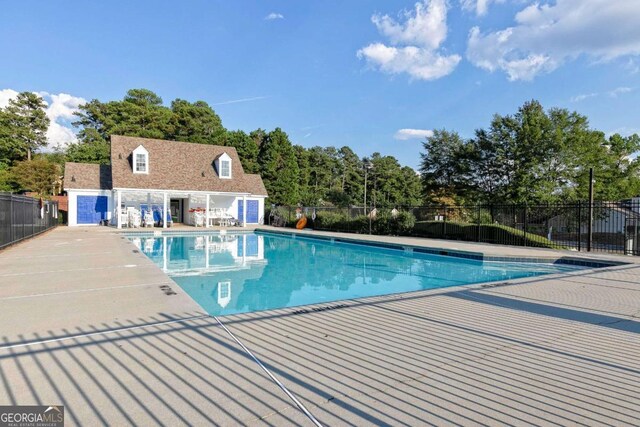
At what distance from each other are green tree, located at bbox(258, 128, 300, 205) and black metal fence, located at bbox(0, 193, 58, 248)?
1844cm

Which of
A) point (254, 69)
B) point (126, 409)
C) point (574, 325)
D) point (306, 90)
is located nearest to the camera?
point (126, 409)

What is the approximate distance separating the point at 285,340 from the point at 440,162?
30275 millimetres

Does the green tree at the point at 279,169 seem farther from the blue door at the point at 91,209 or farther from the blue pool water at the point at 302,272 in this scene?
the blue pool water at the point at 302,272

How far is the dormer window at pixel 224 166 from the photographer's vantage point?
24625mm

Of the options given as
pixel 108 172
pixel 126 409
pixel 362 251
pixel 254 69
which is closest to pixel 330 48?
pixel 254 69

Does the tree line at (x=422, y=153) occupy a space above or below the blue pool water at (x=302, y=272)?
above

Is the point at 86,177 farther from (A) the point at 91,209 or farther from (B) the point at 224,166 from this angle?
(B) the point at 224,166

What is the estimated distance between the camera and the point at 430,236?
16.5m

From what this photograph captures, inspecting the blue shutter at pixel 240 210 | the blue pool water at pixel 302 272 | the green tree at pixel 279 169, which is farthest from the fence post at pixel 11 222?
the green tree at pixel 279 169

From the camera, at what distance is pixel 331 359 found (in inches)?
116

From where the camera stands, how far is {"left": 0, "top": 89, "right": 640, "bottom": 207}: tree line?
2453 cm

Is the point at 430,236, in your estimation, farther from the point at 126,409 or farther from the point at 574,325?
the point at 126,409

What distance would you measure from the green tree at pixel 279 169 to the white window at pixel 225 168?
836 centimetres

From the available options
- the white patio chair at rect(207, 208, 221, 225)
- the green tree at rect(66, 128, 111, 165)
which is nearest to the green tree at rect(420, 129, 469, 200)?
the white patio chair at rect(207, 208, 221, 225)
